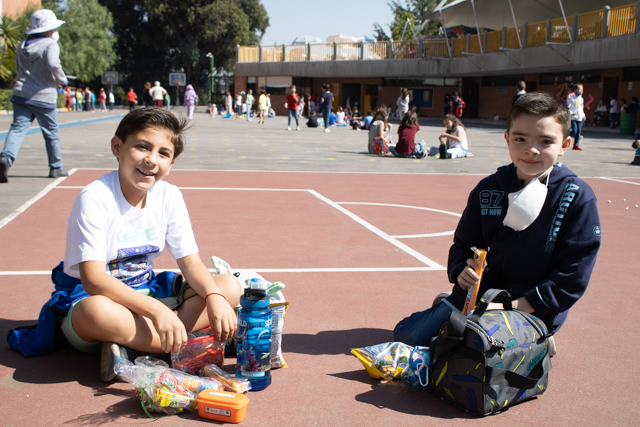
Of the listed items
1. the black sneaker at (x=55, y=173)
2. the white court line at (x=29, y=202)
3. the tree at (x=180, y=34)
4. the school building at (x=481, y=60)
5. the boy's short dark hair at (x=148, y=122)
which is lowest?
the white court line at (x=29, y=202)

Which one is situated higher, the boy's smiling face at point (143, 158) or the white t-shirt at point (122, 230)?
the boy's smiling face at point (143, 158)

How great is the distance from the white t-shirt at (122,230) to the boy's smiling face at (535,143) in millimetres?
1867

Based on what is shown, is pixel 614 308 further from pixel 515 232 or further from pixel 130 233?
pixel 130 233

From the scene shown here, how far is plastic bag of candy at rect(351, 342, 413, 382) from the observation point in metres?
3.35

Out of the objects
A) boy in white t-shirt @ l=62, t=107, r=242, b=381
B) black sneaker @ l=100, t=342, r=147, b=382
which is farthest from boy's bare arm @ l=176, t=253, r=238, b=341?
black sneaker @ l=100, t=342, r=147, b=382

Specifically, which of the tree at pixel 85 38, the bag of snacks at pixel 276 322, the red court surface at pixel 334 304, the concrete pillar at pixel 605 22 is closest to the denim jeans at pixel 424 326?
the red court surface at pixel 334 304

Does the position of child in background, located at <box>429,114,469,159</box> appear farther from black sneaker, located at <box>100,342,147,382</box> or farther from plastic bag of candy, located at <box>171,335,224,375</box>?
black sneaker, located at <box>100,342,147,382</box>

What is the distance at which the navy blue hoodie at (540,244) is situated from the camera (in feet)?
10.6

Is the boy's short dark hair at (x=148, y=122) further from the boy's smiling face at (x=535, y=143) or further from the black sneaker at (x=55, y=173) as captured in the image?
the black sneaker at (x=55, y=173)

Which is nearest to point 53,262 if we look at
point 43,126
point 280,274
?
point 280,274

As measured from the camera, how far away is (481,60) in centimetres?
4447

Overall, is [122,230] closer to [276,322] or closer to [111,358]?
[111,358]

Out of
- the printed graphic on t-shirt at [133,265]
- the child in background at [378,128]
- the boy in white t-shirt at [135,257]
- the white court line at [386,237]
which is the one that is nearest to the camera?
the boy in white t-shirt at [135,257]

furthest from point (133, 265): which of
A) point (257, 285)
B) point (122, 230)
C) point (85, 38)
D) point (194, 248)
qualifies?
point (85, 38)
